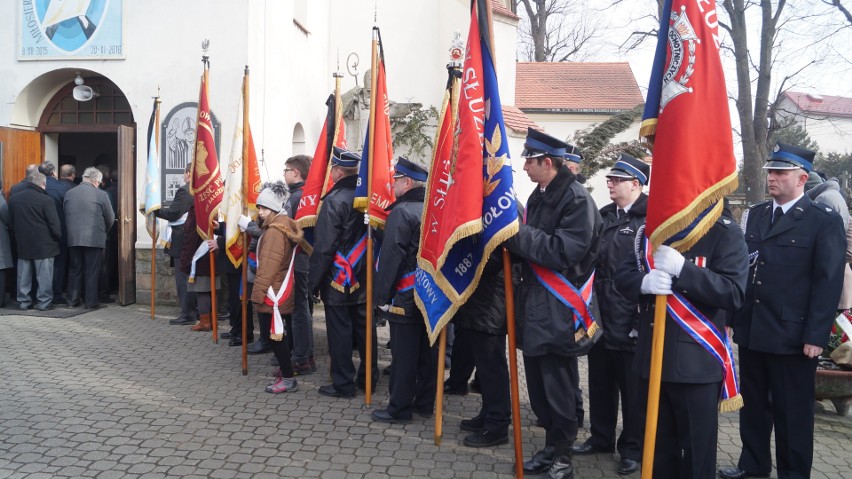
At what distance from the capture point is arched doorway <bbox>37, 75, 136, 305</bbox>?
403 inches

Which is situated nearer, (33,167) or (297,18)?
(33,167)

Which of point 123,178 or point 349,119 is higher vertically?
point 349,119

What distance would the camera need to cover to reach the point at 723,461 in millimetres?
4832

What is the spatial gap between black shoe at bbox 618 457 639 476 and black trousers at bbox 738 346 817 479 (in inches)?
27.6

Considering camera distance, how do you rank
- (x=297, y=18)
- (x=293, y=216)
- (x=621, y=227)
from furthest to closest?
(x=297, y=18), (x=293, y=216), (x=621, y=227)

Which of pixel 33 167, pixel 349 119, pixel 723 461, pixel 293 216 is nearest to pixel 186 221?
pixel 293 216

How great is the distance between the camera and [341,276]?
19.7ft

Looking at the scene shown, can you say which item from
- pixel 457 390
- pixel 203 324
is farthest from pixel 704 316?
pixel 203 324

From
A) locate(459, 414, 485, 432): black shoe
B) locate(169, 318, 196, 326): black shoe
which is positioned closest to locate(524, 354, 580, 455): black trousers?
locate(459, 414, 485, 432): black shoe

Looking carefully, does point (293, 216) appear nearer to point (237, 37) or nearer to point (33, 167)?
point (237, 37)

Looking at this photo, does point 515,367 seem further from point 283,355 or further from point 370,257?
point 283,355

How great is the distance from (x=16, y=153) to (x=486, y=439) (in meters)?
9.20

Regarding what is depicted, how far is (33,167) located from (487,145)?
8.09m

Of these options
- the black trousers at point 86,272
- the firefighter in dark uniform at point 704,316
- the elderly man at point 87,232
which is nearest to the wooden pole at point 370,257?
the firefighter in dark uniform at point 704,316
